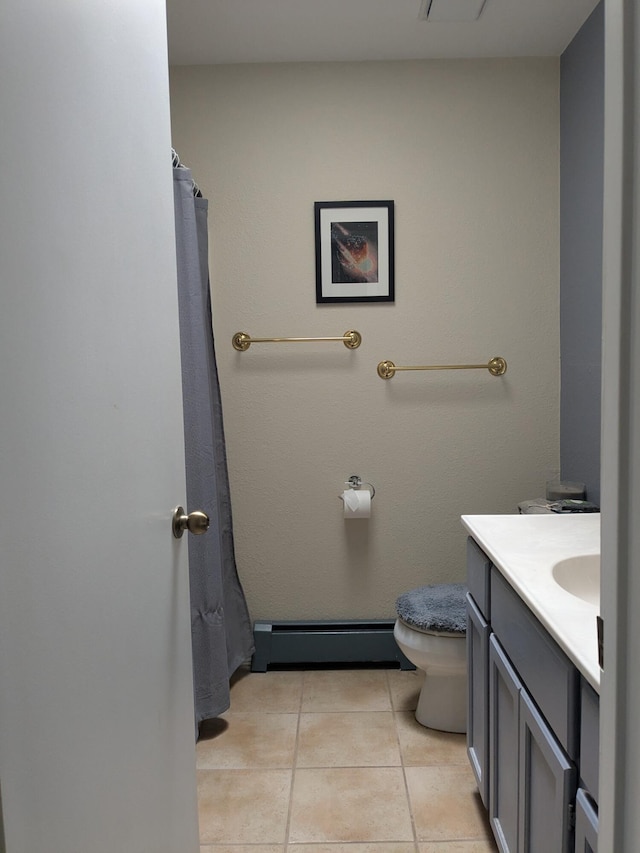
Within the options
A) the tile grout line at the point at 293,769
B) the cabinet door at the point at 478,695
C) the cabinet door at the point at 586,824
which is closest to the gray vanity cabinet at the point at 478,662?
the cabinet door at the point at 478,695

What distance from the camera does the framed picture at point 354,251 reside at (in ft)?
9.72

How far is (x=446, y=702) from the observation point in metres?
2.52

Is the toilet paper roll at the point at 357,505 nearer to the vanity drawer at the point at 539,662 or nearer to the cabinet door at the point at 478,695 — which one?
the cabinet door at the point at 478,695

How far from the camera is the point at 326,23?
8.46ft

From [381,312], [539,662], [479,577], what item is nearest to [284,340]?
[381,312]

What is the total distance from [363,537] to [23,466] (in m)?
2.44

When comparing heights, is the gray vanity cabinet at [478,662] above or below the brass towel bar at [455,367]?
below

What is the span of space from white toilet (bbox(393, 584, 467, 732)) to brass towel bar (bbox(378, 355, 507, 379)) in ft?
2.92

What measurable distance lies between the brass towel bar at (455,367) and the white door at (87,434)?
1.78 metres

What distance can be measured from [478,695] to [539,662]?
67cm

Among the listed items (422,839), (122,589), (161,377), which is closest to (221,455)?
(422,839)

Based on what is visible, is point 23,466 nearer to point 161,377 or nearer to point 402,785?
point 161,377

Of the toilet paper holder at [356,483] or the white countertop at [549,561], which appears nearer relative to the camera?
the white countertop at [549,561]

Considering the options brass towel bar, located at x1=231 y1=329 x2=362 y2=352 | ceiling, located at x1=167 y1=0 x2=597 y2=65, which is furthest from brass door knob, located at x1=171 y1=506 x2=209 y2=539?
ceiling, located at x1=167 y1=0 x2=597 y2=65
